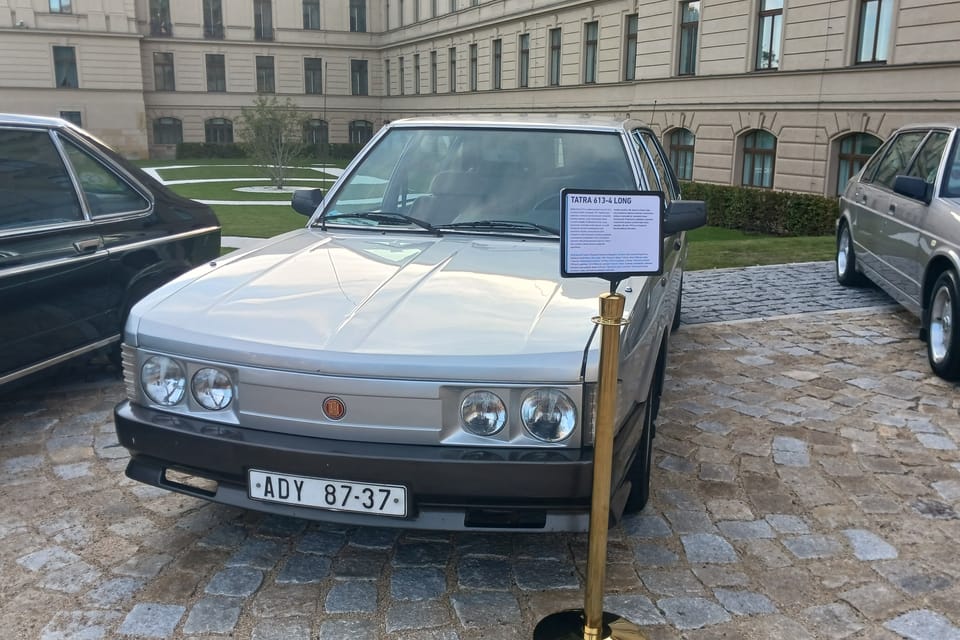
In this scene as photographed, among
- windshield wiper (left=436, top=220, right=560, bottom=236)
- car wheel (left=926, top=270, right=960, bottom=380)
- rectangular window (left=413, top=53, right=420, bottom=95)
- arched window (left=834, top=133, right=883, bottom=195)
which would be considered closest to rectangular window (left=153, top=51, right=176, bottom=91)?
rectangular window (left=413, top=53, right=420, bottom=95)

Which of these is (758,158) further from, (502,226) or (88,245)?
(88,245)

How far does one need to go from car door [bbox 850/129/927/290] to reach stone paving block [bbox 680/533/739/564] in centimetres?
455

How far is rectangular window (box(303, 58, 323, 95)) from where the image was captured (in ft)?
179

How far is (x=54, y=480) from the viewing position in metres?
4.30

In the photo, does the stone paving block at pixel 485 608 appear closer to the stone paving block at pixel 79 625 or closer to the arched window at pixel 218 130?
the stone paving block at pixel 79 625

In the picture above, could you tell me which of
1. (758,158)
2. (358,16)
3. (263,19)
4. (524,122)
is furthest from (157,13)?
(524,122)

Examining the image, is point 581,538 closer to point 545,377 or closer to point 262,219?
point 545,377

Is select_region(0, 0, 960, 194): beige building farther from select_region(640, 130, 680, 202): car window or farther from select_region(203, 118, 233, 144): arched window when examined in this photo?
select_region(640, 130, 680, 202): car window

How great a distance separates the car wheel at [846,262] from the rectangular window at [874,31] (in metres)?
13.2

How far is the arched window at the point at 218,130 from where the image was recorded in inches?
2083

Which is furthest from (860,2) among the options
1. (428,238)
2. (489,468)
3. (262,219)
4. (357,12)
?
(357,12)

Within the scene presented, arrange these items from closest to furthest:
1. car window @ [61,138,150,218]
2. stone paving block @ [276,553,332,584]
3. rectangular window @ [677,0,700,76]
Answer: stone paving block @ [276,553,332,584], car window @ [61,138,150,218], rectangular window @ [677,0,700,76]

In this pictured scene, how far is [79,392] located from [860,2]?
69.5 feet

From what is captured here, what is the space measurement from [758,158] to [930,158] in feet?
61.9
